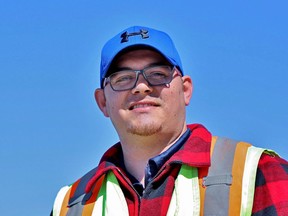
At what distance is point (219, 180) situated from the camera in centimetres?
651

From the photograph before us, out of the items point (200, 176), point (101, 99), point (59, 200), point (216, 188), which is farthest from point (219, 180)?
point (59, 200)

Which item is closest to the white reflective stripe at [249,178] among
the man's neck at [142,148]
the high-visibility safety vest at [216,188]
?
the high-visibility safety vest at [216,188]

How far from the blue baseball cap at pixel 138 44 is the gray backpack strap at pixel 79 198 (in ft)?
3.55

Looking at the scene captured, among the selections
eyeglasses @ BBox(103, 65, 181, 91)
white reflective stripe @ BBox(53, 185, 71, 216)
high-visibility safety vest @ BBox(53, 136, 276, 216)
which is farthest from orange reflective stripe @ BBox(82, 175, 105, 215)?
eyeglasses @ BBox(103, 65, 181, 91)

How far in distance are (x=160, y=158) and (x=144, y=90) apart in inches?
27.1

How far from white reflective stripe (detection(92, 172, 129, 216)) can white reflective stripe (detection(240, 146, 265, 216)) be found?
3.91 ft

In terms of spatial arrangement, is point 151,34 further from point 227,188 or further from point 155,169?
point 227,188

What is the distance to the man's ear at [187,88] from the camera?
746 cm

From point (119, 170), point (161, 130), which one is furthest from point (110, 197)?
point (161, 130)

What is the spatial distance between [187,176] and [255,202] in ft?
2.28

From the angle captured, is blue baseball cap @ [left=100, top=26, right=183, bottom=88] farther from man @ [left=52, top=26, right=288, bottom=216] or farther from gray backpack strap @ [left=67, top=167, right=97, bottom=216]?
gray backpack strap @ [left=67, top=167, right=97, bottom=216]

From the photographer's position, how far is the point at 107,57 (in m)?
7.32

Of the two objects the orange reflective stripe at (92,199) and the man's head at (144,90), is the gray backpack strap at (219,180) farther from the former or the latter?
the orange reflective stripe at (92,199)

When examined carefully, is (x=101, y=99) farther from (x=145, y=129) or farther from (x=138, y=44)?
(x=145, y=129)
